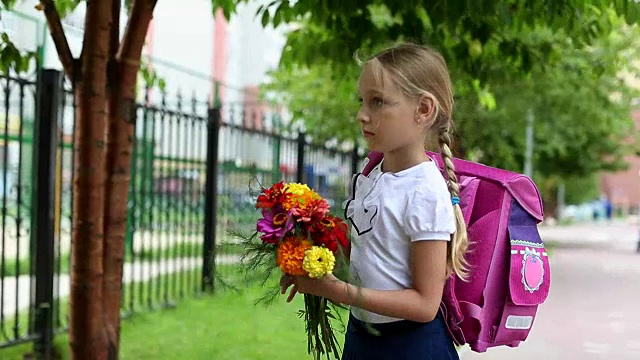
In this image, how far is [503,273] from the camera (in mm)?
2051

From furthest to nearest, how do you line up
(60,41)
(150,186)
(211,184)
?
(211,184), (150,186), (60,41)

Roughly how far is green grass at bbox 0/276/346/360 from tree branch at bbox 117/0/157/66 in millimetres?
1970

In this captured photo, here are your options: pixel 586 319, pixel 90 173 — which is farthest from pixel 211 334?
pixel 586 319

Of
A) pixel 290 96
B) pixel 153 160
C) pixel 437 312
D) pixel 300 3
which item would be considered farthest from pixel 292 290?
pixel 290 96

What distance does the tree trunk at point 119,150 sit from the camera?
3963 mm

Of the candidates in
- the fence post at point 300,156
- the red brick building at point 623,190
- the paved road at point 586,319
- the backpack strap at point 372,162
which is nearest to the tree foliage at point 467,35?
the backpack strap at point 372,162

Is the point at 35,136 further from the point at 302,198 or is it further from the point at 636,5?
the point at 302,198

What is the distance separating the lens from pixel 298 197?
1.90m

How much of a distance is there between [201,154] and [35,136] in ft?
10.8

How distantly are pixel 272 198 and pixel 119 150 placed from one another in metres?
2.28

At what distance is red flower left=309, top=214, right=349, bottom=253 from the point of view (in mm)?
1852

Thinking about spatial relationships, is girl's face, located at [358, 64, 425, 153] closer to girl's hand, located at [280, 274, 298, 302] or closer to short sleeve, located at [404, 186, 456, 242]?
short sleeve, located at [404, 186, 456, 242]

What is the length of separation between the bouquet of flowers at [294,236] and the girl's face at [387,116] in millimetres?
206

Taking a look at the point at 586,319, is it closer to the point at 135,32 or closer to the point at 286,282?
the point at 135,32
